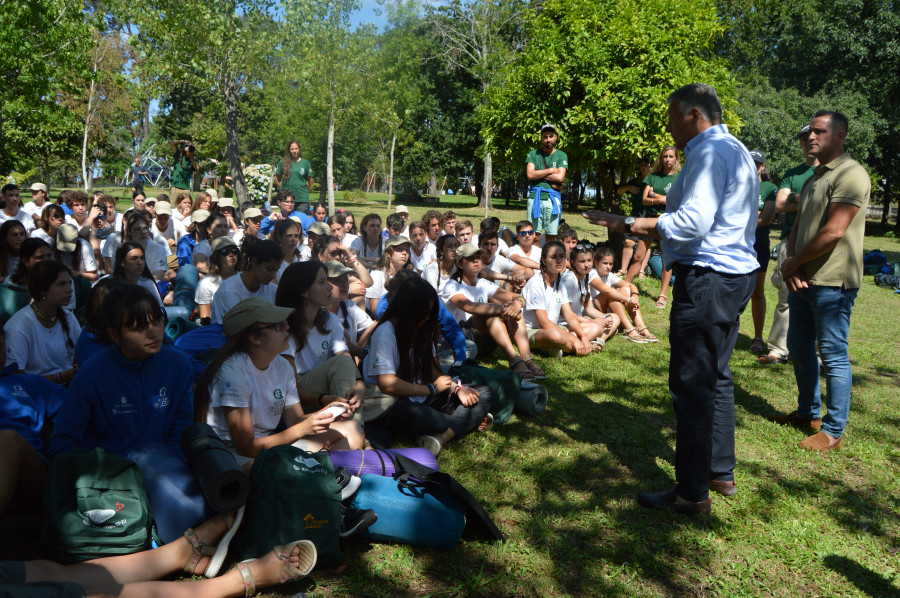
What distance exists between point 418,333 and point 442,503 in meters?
1.41

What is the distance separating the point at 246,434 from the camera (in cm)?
330

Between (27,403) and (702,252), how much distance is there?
146 inches

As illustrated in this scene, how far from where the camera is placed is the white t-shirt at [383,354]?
4.24m

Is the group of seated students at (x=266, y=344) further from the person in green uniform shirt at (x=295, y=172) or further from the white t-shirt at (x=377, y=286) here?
the person in green uniform shirt at (x=295, y=172)

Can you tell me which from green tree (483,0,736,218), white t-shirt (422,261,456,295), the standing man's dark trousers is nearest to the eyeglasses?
the standing man's dark trousers

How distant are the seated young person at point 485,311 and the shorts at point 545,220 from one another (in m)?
3.29

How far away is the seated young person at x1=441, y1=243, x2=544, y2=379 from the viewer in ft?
20.0

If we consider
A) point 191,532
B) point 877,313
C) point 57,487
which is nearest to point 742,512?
point 191,532

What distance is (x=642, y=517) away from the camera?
3.55 metres

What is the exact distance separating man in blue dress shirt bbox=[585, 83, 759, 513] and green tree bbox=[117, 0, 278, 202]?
14520mm

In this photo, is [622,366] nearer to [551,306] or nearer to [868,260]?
[551,306]

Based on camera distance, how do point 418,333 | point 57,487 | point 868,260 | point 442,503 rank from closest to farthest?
point 57,487, point 442,503, point 418,333, point 868,260

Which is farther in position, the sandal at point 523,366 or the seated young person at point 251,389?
the sandal at point 523,366

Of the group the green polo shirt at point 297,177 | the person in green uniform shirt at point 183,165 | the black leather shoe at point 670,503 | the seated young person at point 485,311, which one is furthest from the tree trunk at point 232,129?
the black leather shoe at point 670,503
